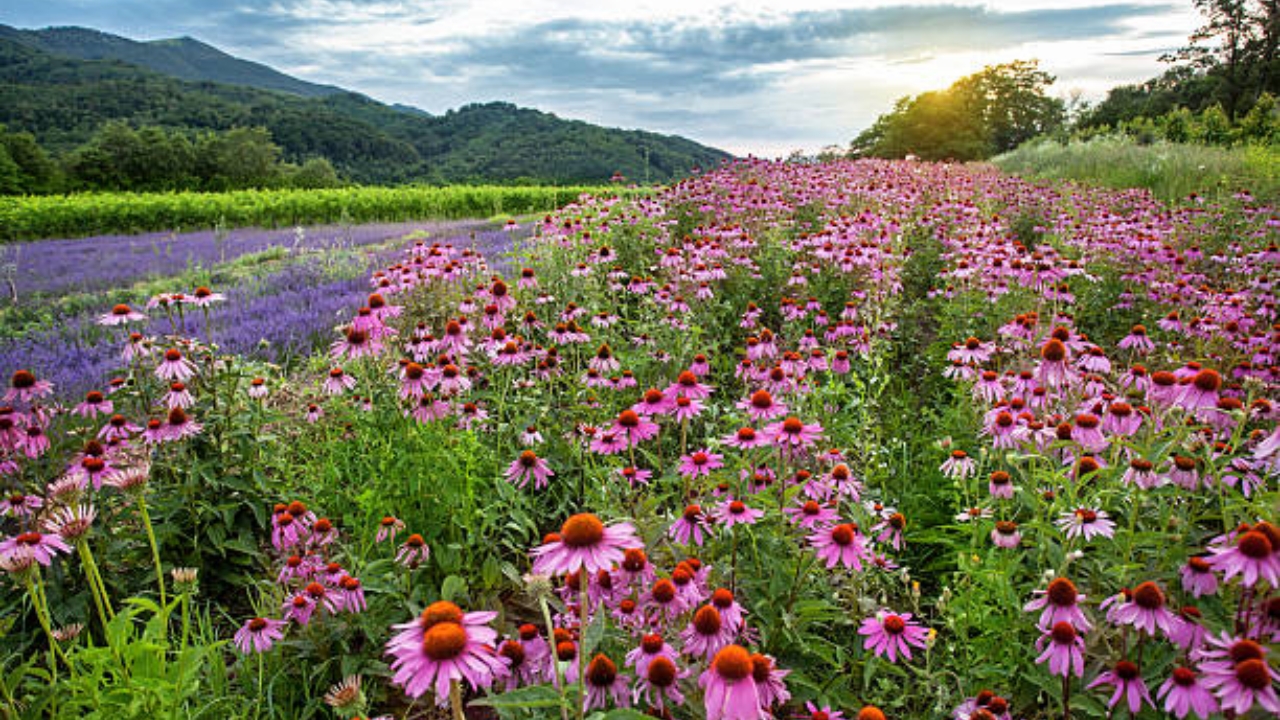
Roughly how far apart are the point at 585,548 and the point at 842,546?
817mm

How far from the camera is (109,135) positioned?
32.8 metres

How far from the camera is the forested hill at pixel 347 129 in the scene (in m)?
39.3

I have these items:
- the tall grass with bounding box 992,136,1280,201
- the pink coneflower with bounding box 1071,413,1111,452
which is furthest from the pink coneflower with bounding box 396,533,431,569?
the tall grass with bounding box 992,136,1280,201

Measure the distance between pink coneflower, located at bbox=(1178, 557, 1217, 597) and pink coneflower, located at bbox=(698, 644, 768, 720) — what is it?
1.12 meters

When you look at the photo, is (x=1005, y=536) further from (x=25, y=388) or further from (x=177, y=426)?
(x=25, y=388)

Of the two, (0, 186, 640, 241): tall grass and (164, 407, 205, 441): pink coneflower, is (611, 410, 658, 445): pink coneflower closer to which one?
(164, 407, 205, 441): pink coneflower

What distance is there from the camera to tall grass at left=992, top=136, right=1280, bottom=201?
880 centimetres

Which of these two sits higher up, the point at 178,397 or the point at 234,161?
the point at 234,161

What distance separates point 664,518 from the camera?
2.26 metres

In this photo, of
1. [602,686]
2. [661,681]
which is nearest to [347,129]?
[602,686]

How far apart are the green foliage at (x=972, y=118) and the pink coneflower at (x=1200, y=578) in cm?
3940

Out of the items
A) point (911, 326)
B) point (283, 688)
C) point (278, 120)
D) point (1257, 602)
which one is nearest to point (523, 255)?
point (911, 326)

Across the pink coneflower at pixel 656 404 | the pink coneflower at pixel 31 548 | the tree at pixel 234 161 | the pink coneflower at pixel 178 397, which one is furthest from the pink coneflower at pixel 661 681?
the tree at pixel 234 161

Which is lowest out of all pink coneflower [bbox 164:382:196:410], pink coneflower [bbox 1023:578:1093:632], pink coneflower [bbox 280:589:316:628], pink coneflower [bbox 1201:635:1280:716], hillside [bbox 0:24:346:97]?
pink coneflower [bbox 280:589:316:628]
